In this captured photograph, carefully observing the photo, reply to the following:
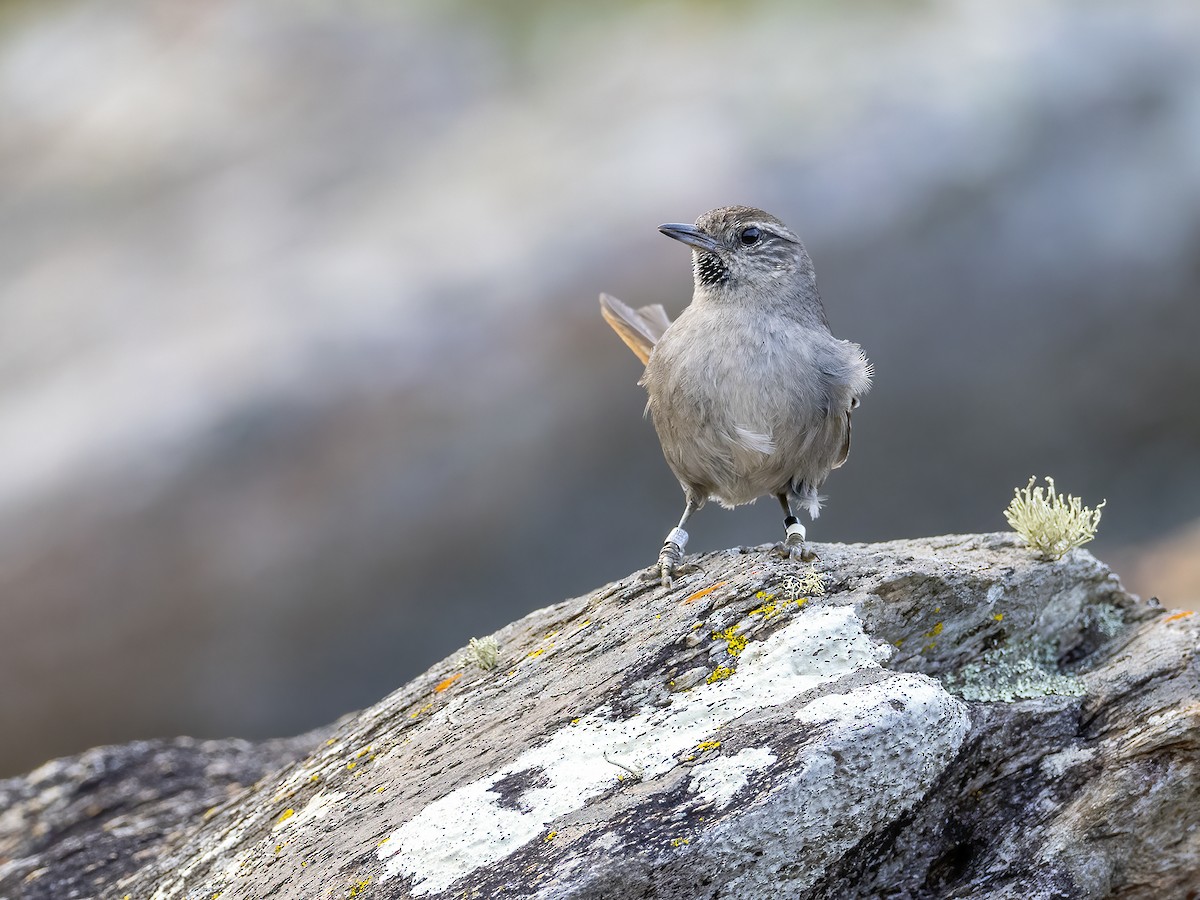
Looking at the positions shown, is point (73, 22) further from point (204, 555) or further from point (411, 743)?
point (411, 743)

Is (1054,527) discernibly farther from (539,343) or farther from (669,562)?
(539,343)

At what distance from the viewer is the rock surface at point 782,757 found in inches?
156

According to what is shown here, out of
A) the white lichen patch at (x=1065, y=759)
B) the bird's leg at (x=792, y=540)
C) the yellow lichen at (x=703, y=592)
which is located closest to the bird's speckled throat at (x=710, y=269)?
the bird's leg at (x=792, y=540)

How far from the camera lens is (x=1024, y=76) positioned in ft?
53.0

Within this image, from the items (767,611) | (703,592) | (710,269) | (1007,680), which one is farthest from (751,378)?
(1007,680)

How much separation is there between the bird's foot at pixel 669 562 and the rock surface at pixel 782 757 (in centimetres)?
6

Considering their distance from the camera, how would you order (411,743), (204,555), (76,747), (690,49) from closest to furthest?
(411,743) < (76,747) < (204,555) < (690,49)

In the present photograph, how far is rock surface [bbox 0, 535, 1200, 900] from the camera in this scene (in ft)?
13.0

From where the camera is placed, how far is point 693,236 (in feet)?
19.2

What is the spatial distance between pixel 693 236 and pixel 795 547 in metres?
1.77

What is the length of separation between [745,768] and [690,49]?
15.8 m

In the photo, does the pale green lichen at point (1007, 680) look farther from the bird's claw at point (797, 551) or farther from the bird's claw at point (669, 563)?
the bird's claw at point (669, 563)

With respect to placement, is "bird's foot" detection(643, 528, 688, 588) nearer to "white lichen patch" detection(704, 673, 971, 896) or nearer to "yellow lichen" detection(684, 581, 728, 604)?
"yellow lichen" detection(684, 581, 728, 604)

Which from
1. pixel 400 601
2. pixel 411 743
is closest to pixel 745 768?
pixel 411 743
